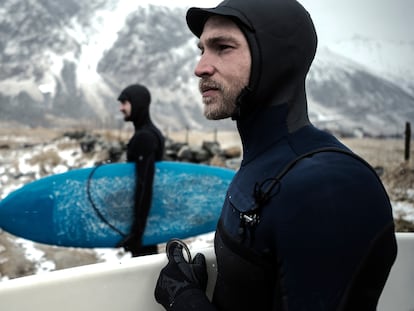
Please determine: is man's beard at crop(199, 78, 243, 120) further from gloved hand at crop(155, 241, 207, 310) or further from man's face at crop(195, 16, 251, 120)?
gloved hand at crop(155, 241, 207, 310)

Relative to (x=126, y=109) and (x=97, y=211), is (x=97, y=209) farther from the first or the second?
(x=126, y=109)

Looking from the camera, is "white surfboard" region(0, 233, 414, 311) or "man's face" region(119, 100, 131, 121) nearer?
"white surfboard" region(0, 233, 414, 311)

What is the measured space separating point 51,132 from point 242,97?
1330 cm

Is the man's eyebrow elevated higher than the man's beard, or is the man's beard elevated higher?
the man's eyebrow

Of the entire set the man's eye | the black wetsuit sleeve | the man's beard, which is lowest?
the black wetsuit sleeve

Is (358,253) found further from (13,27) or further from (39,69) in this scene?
→ (13,27)

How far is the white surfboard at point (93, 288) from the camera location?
46.0 inches

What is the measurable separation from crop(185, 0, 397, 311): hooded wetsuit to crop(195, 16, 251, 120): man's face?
0.02 metres

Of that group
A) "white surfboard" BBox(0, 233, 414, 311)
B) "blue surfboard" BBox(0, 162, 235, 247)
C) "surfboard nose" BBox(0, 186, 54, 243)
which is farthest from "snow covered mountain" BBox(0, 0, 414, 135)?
"white surfboard" BBox(0, 233, 414, 311)

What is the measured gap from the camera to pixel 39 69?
24406 mm

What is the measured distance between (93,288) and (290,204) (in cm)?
83

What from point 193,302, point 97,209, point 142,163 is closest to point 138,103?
point 142,163

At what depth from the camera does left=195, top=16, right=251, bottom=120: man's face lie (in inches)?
32.6

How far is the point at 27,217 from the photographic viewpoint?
2812 mm
